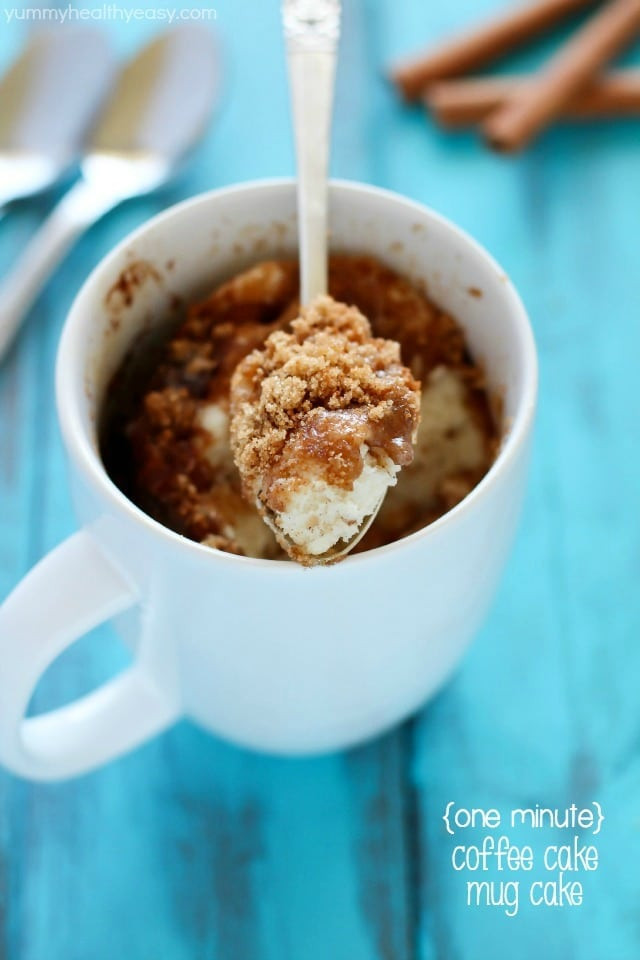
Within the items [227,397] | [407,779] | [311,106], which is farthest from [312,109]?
[407,779]

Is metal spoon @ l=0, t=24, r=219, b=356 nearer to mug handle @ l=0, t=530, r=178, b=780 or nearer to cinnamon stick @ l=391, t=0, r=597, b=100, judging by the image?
cinnamon stick @ l=391, t=0, r=597, b=100

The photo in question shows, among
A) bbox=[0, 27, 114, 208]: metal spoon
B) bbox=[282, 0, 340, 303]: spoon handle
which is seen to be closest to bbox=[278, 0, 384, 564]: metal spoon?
bbox=[282, 0, 340, 303]: spoon handle

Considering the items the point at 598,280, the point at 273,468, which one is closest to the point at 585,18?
the point at 598,280

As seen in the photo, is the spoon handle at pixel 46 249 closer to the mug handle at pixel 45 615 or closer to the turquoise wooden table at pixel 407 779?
the turquoise wooden table at pixel 407 779

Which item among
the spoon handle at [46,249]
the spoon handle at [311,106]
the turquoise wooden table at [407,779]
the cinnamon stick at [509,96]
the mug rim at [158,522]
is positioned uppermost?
the spoon handle at [311,106]

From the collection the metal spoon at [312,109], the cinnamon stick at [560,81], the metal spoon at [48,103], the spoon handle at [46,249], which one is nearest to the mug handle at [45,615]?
the metal spoon at [312,109]

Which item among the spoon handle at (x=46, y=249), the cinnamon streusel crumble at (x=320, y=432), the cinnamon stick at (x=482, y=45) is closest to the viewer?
the cinnamon streusel crumble at (x=320, y=432)

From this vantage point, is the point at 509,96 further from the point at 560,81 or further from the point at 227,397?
the point at 227,397
